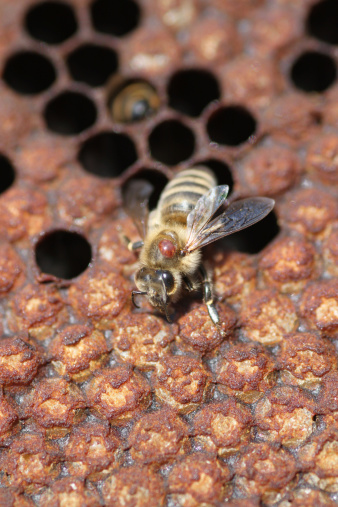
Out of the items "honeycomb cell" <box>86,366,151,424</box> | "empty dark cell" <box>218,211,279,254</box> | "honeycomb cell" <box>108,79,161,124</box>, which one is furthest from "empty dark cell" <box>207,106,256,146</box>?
"honeycomb cell" <box>86,366,151,424</box>

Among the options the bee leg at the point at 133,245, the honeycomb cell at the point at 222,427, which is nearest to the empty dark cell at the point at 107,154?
the bee leg at the point at 133,245

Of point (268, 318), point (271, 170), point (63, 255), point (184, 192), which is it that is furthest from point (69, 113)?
point (268, 318)

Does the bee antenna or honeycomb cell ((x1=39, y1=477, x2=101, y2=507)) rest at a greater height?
the bee antenna

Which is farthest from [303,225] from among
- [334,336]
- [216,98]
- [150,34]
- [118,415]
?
[150,34]

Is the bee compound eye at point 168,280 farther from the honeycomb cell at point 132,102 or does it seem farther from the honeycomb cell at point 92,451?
the honeycomb cell at point 132,102

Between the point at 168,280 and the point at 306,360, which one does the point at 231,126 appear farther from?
the point at 306,360

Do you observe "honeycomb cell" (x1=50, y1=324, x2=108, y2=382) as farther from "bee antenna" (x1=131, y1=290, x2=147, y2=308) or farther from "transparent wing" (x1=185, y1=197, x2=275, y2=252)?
"transparent wing" (x1=185, y1=197, x2=275, y2=252)
